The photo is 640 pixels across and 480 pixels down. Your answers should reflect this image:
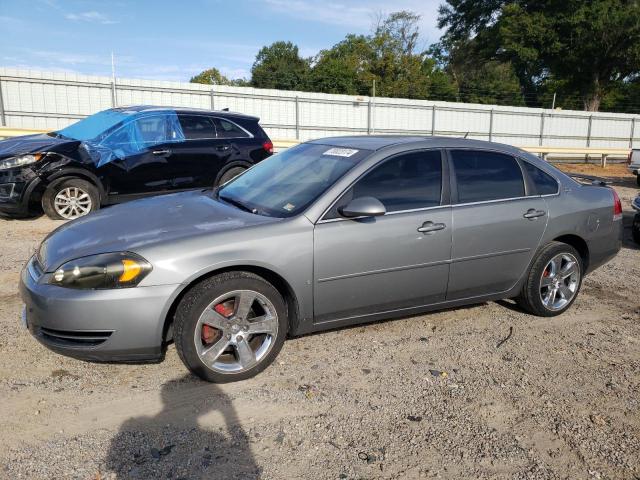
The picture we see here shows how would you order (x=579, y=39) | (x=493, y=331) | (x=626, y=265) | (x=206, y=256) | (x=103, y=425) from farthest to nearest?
(x=579, y=39), (x=626, y=265), (x=493, y=331), (x=206, y=256), (x=103, y=425)

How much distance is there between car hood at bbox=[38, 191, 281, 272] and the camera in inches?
131

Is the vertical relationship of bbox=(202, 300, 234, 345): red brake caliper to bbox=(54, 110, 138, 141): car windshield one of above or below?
below

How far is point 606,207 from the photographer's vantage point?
16.2ft

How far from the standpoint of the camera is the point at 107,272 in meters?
3.13

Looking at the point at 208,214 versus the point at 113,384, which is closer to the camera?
the point at 113,384

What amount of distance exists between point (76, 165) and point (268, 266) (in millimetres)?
5489

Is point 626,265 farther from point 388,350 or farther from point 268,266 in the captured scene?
point 268,266

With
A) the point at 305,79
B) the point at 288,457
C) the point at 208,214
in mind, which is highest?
the point at 305,79

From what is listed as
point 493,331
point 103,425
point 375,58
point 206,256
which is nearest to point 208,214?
point 206,256

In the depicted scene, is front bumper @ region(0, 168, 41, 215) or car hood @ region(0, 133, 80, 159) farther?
car hood @ region(0, 133, 80, 159)

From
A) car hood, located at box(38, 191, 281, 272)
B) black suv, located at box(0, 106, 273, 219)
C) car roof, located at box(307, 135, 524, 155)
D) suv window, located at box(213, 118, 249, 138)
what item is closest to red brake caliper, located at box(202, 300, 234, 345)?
car hood, located at box(38, 191, 281, 272)

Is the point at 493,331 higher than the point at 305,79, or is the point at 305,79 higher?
the point at 305,79

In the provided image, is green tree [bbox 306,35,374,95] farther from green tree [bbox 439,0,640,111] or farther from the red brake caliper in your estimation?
the red brake caliper

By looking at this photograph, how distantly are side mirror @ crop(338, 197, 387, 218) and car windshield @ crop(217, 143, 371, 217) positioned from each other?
257 millimetres
